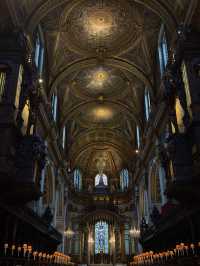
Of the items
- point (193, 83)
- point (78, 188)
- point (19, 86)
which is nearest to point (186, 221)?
point (193, 83)

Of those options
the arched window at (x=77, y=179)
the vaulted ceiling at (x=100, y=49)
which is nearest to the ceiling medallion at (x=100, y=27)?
the vaulted ceiling at (x=100, y=49)

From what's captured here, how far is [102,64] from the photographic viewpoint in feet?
80.1

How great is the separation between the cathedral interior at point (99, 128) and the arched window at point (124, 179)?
0.16 m

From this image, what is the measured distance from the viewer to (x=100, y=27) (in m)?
21.9

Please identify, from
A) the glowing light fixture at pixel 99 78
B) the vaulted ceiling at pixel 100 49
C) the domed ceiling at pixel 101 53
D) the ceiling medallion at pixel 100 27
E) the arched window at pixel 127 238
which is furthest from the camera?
the arched window at pixel 127 238

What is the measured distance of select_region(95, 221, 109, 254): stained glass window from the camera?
37.0m

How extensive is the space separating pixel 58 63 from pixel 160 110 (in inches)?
364

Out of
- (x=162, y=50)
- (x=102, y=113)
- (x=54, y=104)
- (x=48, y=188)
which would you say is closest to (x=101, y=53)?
(x=162, y=50)

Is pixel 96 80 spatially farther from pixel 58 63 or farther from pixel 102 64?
pixel 58 63

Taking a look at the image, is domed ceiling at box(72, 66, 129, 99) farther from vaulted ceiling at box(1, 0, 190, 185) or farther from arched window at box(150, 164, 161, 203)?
arched window at box(150, 164, 161, 203)

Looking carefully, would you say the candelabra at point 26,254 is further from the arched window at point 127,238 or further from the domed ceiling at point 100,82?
the domed ceiling at point 100,82

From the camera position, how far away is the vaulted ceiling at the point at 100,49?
17.5m

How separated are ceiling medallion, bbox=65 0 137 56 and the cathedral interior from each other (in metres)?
0.08

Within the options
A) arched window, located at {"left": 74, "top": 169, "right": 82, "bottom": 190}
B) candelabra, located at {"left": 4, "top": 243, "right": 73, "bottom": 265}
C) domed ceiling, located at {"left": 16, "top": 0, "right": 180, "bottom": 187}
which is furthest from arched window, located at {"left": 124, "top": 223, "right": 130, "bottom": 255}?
candelabra, located at {"left": 4, "top": 243, "right": 73, "bottom": 265}
